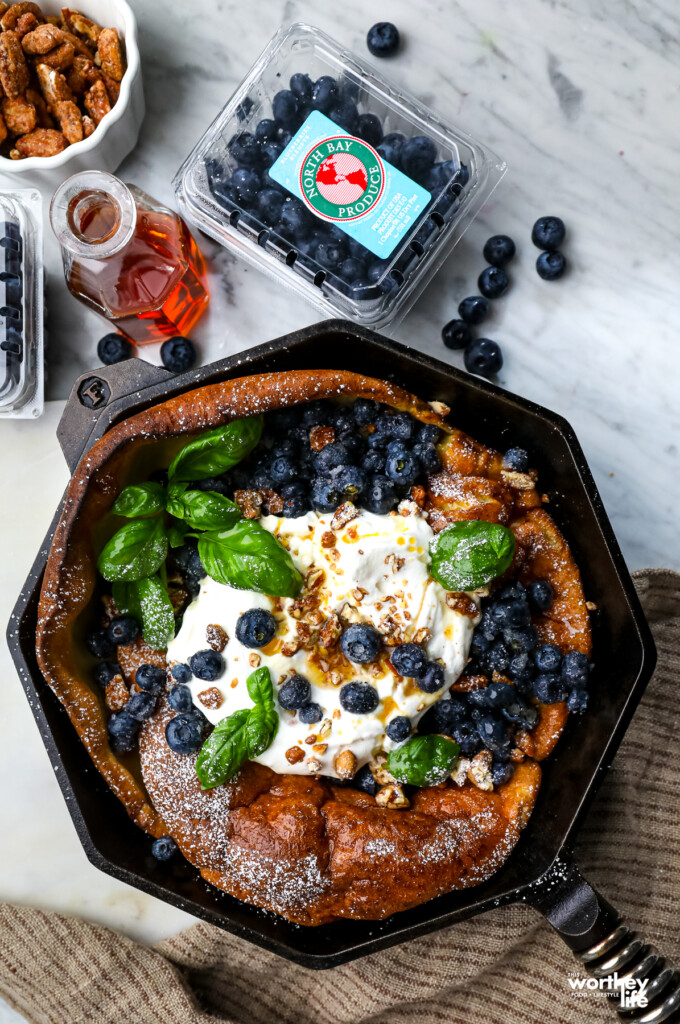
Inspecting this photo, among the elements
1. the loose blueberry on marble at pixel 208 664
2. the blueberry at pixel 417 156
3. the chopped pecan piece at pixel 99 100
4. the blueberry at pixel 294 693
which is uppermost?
the blueberry at pixel 417 156

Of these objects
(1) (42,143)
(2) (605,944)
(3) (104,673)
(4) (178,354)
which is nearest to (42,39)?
(1) (42,143)

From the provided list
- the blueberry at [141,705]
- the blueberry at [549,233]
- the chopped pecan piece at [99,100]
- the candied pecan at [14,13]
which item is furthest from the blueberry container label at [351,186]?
the blueberry at [141,705]

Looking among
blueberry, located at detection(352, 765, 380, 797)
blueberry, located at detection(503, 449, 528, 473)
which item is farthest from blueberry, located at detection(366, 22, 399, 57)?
blueberry, located at detection(352, 765, 380, 797)

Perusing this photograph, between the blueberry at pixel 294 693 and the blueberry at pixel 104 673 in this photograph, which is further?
the blueberry at pixel 104 673

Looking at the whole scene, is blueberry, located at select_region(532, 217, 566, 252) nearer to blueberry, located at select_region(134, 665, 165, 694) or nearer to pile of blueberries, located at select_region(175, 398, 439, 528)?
pile of blueberries, located at select_region(175, 398, 439, 528)

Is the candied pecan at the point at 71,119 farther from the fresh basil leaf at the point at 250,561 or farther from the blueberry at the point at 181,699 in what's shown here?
the blueberry at the point at 181,699

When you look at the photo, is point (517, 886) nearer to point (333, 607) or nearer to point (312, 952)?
point (312, 952)

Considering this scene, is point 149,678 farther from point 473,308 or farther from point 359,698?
point 473,308
